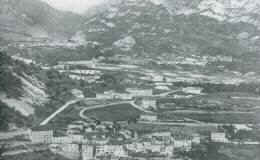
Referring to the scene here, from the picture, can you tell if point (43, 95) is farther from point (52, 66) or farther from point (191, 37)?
point (191, 37)

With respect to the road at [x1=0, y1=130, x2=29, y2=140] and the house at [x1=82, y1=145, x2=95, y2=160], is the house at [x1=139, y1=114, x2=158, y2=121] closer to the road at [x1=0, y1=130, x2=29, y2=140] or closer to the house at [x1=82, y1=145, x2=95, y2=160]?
the house at [x1=82, y1=145, x2=95, y2=160]

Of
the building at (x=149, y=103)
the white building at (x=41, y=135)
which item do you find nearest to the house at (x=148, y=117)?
the building at (x=149, y=103)

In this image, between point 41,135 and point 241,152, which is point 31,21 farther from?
point 241,152

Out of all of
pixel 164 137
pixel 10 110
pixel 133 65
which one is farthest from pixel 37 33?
pixel 164 137

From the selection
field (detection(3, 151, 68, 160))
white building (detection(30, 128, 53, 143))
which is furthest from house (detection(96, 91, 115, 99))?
field (detection(3, 151, 68, 160))

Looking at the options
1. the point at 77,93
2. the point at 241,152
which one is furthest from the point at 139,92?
the point at 241,152

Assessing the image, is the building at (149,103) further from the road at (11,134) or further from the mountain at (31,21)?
the mountain at (31,21)

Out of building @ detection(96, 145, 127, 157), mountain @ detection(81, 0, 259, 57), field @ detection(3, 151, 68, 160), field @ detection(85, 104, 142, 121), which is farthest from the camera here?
mountain @ detection(81, 0, 259, 57)
